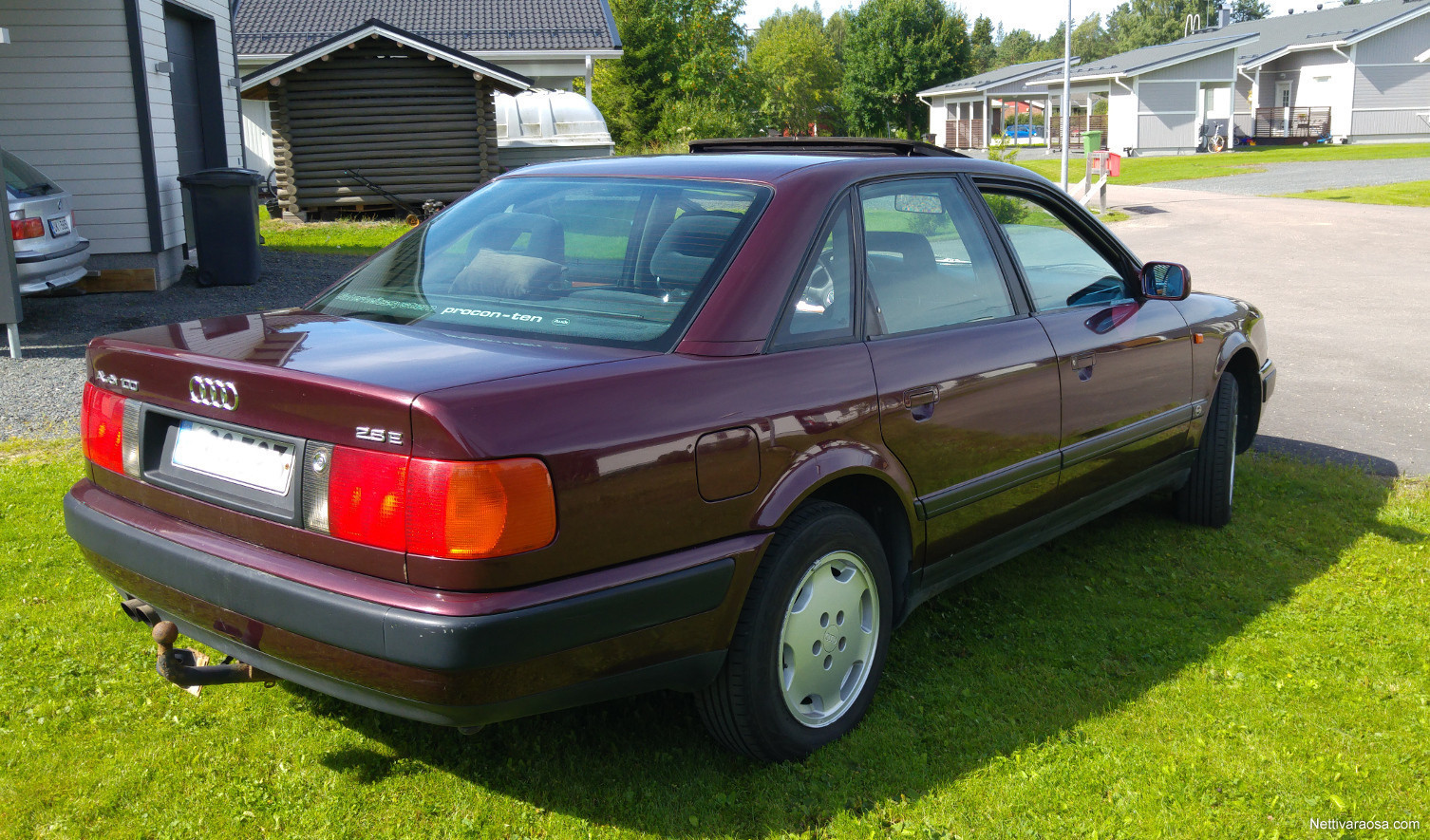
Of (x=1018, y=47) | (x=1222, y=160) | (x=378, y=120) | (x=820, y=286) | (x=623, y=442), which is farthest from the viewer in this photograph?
(x=1018, y=47)

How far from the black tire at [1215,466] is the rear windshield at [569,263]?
2.83 metres

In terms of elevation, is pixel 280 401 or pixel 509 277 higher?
pixel 509 277

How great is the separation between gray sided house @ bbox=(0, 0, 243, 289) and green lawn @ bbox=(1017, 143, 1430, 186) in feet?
88.7

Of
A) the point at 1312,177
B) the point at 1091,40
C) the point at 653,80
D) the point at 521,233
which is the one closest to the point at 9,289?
the point at 521,233

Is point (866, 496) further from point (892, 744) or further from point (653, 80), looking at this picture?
point (653, 80)

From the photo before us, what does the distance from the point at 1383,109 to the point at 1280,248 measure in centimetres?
3814

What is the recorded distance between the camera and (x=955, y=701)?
11.6ft

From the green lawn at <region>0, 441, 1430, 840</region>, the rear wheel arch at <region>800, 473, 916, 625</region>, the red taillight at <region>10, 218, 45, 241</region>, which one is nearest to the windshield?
the red taillight at <region>10, 218, 45, 241</region>

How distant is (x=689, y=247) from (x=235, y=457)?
126 cm

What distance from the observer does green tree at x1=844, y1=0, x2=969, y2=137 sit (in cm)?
6238

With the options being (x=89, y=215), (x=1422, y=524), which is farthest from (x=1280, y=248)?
(x=89, y=215)

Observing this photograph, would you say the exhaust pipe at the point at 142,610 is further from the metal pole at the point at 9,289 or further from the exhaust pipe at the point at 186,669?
the metal pole at the point at 9,289

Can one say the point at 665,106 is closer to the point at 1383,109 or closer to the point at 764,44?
the point at 1383,109

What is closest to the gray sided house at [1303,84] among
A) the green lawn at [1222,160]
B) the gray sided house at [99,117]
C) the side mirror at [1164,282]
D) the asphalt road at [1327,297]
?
the green lawn at [1222,160]
